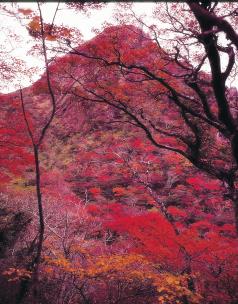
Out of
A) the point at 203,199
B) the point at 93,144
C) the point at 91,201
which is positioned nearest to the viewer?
the point at 203,199

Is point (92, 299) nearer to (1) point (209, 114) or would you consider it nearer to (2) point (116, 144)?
(1) point (209, 114)

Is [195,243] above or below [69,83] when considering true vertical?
below

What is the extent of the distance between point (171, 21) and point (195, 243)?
6.43 meters

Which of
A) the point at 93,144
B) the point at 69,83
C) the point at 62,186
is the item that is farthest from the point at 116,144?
the point at 69,83

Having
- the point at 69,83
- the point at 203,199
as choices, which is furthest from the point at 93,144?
the point at 69,83

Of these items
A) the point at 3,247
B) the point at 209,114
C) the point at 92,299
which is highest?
the point at 209,114

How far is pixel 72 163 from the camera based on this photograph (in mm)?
32469

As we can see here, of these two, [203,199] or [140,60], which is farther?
[203,199]

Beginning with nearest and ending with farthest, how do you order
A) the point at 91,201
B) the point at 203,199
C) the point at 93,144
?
the point at 203,199
the point at 91,201
the point at 93,144

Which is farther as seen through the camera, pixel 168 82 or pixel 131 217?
pixel 131 217

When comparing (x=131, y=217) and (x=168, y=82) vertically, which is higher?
(x=168, y=82)

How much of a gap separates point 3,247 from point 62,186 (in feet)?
32.7

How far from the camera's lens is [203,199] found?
2139 centimetres

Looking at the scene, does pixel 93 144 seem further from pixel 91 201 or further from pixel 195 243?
pixel 195 243
